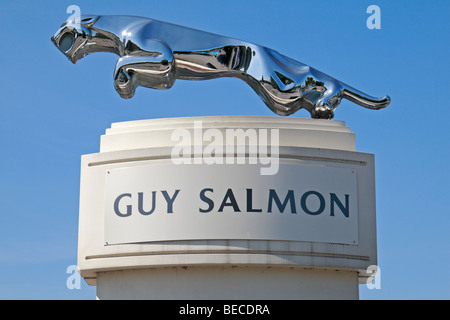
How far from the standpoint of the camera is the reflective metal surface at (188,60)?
21.6 m

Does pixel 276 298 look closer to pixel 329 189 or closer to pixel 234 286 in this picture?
pixel 234 286

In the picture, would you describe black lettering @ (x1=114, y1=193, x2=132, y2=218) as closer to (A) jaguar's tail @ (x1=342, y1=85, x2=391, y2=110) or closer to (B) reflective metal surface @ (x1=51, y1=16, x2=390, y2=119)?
(B) reflective metal surface @ (x1=51, y1=16, x2=390, y2=119)

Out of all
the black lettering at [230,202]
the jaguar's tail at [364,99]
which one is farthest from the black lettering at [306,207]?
the jaguar's tail at [364,99]

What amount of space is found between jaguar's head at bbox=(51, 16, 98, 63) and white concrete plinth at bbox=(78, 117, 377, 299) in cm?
270

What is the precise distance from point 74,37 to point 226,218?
572 cm

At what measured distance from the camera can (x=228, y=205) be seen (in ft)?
65.1

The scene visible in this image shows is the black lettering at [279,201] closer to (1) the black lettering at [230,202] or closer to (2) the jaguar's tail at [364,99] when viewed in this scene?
(1) the black lettering at [230,202]

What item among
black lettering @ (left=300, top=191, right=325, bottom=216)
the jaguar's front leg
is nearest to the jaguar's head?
the jaguar's front leg

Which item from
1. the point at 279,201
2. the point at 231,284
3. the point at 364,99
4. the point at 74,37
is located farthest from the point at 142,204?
the point at 364,99

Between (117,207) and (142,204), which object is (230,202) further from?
(117,207)

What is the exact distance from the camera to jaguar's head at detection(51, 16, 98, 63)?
22.0 m

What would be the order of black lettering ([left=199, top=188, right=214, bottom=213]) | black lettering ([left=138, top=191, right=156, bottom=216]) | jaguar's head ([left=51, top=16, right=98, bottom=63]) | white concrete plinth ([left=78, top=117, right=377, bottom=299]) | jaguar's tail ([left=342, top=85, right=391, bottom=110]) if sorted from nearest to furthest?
white concrete plinth ([left=78, top=117, right=377, bottom=299])
black lettering ([left=199, top=188, right=214, bottom=213])
black lettering ([left=138, top=191, right=156, bottom=216])
jaguar's head ([left=51, top=16, right=98, bottom=63])
jaguar's tail ([left=342, top=85, right=391, bottom=110])

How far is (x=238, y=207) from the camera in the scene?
1981 cm
